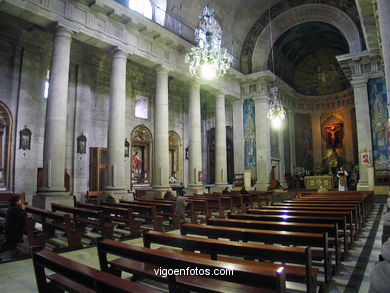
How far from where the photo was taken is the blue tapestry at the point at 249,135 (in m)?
19.9

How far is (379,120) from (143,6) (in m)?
14.4

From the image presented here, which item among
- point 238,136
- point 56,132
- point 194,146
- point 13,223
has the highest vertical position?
point 238,136

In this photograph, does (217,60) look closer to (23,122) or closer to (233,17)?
(23,122)

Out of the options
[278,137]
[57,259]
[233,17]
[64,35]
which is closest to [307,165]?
[278,137]

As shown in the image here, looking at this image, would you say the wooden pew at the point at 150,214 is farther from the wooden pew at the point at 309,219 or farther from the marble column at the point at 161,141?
the marble column at the point at 161,141

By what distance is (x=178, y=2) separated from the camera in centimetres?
1614

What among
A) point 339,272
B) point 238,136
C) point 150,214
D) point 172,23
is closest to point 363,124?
point 238,136

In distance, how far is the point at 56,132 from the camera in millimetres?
9891

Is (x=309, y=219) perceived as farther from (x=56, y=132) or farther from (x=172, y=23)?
(x=172, y=23)

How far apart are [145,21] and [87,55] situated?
4.22m

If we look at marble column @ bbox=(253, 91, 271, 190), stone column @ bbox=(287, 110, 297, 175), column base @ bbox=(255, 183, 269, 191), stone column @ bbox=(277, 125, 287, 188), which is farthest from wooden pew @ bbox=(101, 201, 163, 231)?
stone column @ bbox=(287, 110, 297, 175)

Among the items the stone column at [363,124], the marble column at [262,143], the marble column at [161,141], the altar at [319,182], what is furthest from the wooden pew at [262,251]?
the altar at [319,182]

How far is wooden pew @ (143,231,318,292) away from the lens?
2.59m

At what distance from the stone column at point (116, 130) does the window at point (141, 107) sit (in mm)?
5793
